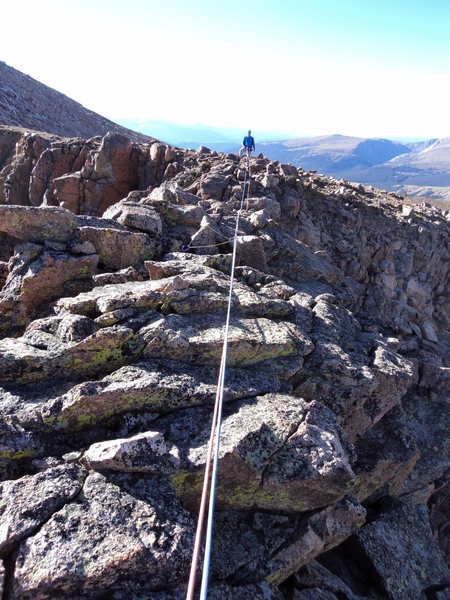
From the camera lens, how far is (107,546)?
751 centimetres

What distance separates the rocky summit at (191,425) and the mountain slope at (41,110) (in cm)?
5924

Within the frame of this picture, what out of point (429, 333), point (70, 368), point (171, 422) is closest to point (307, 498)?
point (171, 422)

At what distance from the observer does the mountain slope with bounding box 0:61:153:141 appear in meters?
70.2

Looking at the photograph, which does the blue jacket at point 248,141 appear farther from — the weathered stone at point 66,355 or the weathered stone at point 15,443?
the weathered stone at point 15,443

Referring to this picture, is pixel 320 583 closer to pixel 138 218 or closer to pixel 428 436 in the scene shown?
pixel 428 436

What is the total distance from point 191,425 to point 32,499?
3.85 meters

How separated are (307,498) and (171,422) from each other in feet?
12.8

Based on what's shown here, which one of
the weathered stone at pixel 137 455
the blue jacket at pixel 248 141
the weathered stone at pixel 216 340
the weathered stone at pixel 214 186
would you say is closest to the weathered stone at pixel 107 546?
the weathered stone at pixel 137 455

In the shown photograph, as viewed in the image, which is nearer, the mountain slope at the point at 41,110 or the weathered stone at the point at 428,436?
the weathered stone at the point at 428,436

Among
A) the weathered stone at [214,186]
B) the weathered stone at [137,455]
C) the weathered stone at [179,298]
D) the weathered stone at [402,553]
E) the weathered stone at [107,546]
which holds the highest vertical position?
the weathered stone at [214,186]

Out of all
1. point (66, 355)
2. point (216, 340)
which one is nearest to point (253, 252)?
point (216, 340)

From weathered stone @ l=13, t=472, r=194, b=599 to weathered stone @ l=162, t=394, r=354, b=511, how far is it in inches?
50.2

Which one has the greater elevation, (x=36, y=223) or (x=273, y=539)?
(x=36, y=223)

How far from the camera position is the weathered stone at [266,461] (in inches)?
378
